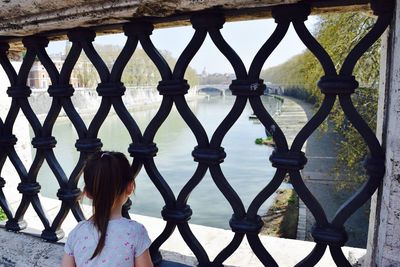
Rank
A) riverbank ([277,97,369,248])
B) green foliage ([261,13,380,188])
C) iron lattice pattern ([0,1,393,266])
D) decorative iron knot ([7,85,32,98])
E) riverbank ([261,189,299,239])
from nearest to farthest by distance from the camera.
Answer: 1. iron lattice pattern ([0,1,393,266])
2. decorative iron knot ([7,85,32,98])
3. green foliage ([261,13,380,188])
4. riverbank ([277,97,369,248])
5. riverbank ([261,189,299,239])

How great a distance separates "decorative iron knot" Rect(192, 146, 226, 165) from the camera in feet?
3.67

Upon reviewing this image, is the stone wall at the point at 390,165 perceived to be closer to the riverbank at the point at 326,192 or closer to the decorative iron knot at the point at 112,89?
the decorative iron knot at the point at 112,89

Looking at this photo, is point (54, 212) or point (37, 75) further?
point (37, 75)

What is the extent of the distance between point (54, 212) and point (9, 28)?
1.36m

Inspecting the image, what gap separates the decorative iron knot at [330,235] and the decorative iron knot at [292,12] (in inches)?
24.0

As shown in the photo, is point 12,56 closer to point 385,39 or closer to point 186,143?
point 385,39

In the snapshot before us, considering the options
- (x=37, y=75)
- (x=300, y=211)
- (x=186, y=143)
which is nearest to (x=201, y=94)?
(x=37, y=75)

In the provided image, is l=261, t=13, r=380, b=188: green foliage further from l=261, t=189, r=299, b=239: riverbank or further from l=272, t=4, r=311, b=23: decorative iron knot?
l=272, t=4, r=311, b=23: decorative iron knot

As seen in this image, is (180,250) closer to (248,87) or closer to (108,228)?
(108,228)

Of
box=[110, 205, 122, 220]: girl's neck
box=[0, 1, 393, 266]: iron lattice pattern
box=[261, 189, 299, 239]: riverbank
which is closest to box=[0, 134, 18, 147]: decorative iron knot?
box=[0, 1, 393, 266]: iron lattice pattern

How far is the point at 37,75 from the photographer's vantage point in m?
44.9

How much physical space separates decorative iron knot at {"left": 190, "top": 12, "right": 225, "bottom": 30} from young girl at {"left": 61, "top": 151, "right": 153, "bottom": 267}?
1.57 ft

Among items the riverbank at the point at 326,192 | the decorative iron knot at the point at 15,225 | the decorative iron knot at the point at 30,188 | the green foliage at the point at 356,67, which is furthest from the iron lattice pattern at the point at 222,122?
the green foliage at the point at 356,67

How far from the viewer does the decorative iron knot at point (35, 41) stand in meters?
1.37
